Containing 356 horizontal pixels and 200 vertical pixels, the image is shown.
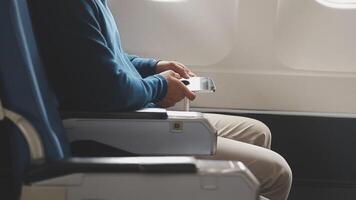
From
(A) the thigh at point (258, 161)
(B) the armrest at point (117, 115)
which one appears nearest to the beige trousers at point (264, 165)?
(A) the thigh at point (258, 161)

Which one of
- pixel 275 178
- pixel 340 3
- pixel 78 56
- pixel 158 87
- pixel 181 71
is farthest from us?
pixel 340 3

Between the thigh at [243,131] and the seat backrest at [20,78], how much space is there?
104cm

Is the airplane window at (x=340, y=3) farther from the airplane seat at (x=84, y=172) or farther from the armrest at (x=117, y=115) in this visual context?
the airplane seat at (x=84, y=172)

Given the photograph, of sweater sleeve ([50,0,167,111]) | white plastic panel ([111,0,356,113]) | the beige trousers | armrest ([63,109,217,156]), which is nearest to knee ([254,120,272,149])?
the beige trousers

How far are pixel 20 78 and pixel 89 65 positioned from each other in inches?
9.5

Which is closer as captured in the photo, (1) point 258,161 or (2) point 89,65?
(2) point 89,65

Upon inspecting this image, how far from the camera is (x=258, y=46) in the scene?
8.05 feet

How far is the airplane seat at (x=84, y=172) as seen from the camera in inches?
41.6

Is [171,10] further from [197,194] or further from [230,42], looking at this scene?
[197,194]

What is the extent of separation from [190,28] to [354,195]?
116 centimetres

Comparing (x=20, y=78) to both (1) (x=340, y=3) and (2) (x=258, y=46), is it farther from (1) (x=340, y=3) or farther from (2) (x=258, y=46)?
(1) (x=340, y=3)

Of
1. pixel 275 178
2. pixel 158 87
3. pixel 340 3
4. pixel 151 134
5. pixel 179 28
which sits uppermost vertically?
pixel 340 3

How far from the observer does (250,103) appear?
2547mm

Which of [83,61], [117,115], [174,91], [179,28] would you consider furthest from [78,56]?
[179,28]
